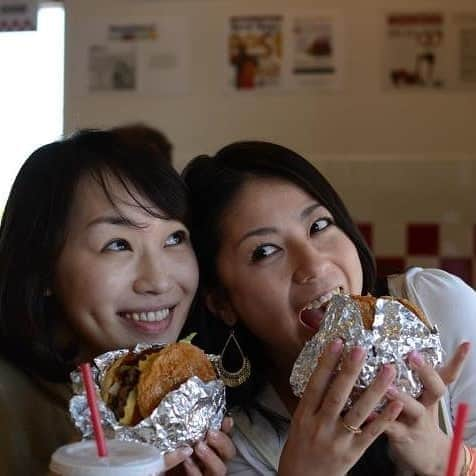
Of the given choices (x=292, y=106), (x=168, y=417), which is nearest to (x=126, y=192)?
(x=168, y=417)

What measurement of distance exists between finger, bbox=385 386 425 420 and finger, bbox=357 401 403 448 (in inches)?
0.4

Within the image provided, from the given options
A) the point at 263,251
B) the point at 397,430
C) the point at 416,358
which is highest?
the point at 263,251

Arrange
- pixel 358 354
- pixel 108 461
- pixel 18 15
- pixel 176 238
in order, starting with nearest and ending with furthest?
1. pixel 108 461
2. pixel 358 354
3. pixel 176 238
4. pixel 18 15

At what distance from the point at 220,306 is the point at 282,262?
18 cm

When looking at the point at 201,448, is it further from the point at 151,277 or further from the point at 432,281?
the point at 432,281

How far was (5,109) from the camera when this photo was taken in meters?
2.81

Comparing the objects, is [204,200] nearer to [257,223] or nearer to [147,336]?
[257,223]

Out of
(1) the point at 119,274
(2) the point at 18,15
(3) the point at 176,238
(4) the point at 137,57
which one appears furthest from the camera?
(2) the point at 18,15

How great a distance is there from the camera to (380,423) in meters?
1.02

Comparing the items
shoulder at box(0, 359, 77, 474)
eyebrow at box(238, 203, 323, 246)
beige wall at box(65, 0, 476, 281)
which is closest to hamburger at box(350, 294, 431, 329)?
eyebrow at box(238, 203, 323, 246)

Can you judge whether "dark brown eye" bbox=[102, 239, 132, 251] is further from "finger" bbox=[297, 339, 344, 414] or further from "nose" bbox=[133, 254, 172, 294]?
"finger" bbox=[297, 339, 344, 414]

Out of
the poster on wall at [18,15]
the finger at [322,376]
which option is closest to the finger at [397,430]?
the finger at [322,376]

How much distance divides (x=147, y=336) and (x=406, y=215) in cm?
143

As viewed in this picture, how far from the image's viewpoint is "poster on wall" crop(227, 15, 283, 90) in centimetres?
253
